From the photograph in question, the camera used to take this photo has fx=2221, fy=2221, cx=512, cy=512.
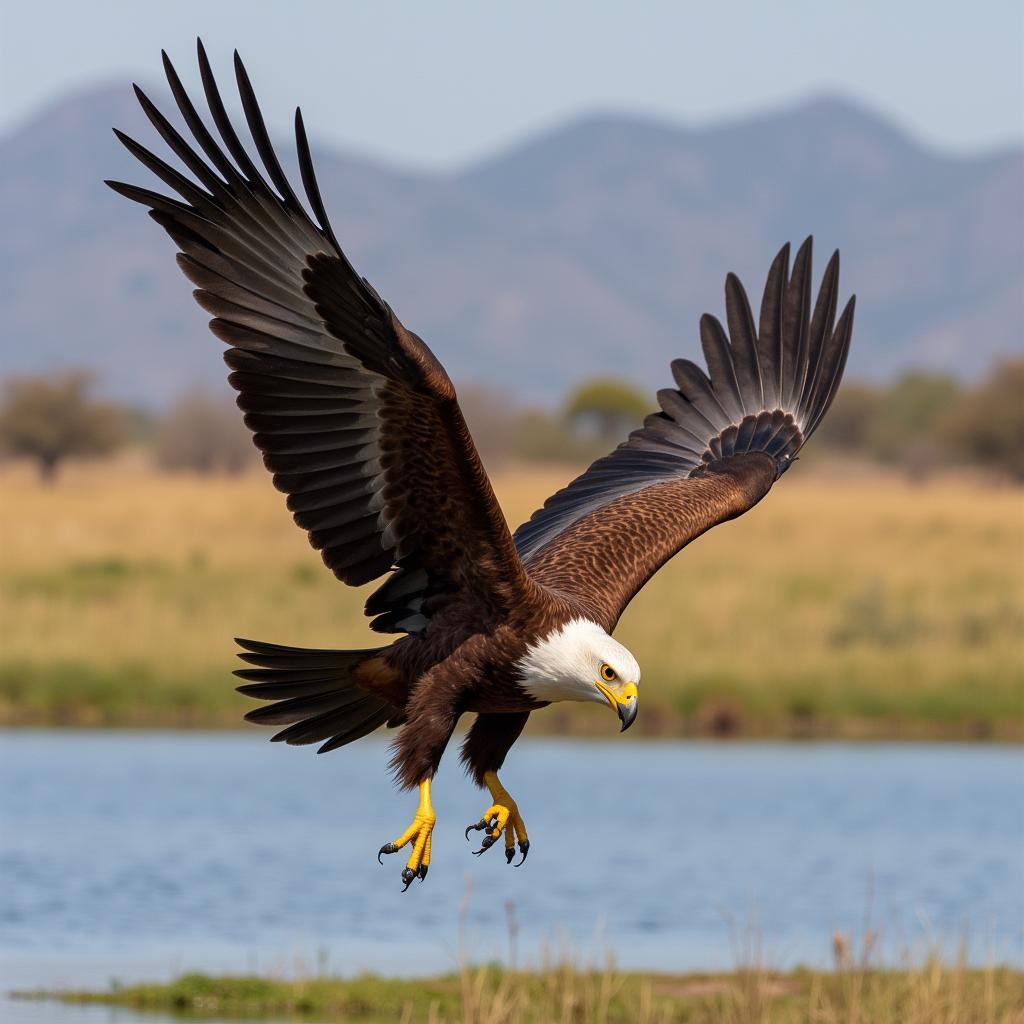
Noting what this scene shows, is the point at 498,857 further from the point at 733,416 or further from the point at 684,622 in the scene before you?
the point at 733,416

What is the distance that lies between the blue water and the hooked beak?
16.4 ft

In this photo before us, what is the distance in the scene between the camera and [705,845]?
21.6m

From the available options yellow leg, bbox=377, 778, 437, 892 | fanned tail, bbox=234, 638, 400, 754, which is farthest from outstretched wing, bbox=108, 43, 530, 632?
yellow leg, bbox=377, 778, 437, 892

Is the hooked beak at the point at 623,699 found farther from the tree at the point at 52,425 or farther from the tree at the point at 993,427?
the tree at the point at 993,427

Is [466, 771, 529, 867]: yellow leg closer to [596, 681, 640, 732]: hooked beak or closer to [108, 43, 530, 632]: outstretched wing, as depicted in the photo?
[596, 681, 640, 732]: hooked beak

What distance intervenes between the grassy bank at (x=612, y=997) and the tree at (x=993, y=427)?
172 feet

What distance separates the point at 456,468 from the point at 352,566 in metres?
0.65

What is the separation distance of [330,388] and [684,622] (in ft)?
79.1

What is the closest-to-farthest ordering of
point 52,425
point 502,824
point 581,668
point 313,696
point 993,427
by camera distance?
point 581,668 → point 502,824 → point 313,696 → point 52,425 → point 993,427

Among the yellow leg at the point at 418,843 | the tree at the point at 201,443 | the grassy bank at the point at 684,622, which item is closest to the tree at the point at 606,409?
the tree at the point at 201,443

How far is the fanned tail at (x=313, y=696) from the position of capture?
797 cm

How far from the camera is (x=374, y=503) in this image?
296 inches

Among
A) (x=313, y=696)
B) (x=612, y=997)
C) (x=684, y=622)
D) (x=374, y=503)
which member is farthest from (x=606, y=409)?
(x=374, y=503)

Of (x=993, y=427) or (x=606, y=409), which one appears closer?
(x=993, y=427)
